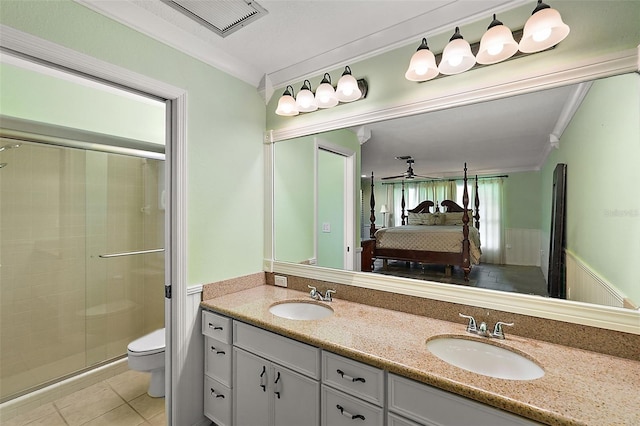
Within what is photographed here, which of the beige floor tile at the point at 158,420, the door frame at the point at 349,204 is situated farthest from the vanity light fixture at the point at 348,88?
the beige floor tile at the point at 158,420

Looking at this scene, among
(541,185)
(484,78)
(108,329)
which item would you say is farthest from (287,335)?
(108,329)

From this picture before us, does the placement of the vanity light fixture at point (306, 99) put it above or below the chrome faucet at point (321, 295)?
above

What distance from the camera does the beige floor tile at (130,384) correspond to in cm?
224

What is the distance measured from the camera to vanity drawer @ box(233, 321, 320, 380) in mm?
1323

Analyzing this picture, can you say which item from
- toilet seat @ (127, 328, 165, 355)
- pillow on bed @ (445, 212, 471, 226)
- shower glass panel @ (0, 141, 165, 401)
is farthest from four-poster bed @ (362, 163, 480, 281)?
shower glass panel @ (0, 141, 165, 401)

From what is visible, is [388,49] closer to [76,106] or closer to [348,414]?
→ [348,414]

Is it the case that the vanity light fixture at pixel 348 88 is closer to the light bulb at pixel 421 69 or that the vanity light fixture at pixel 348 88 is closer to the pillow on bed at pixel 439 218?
the light bulb at pixel 421 69

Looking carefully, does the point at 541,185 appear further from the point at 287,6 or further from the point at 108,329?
the point at 108,329

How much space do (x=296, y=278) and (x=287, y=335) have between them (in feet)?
2.28

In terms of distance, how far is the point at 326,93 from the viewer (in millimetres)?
1786

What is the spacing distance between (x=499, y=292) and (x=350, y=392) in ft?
2.68

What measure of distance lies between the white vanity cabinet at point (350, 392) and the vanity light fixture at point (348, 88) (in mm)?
1388

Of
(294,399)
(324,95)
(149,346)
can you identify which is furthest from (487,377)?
(149,346)

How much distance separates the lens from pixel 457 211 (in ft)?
5.00
